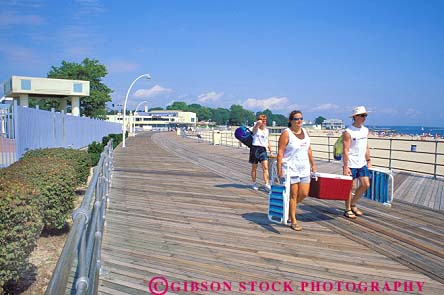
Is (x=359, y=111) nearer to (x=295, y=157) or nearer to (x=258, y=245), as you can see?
(x=295, y=157)

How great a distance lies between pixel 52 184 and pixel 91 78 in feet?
188

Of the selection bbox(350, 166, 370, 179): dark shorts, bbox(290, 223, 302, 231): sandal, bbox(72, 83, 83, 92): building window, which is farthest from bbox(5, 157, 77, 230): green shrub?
bbox(72, 83, 83, 92): building window

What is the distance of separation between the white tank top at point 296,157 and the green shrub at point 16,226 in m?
3.03

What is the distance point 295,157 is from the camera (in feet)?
16.3

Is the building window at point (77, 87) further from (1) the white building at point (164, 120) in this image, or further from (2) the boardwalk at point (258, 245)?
(1) the white building at point (164, 120)

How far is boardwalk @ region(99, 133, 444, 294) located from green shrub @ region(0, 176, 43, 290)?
802mm

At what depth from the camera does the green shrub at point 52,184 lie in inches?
208

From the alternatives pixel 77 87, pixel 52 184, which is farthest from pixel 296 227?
pixel 77 87

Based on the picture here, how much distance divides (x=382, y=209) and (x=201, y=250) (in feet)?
12.0

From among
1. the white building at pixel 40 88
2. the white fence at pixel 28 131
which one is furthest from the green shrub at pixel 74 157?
the white building at pixel 40 88

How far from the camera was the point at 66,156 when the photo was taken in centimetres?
799

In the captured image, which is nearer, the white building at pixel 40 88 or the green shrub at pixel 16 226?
the green shrub at pixel 16 226

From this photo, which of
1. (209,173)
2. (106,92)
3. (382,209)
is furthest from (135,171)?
(106,92)

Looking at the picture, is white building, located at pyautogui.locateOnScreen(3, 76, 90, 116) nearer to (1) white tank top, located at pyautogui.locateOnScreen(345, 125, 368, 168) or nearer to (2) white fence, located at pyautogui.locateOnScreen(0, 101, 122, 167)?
(2) white fence, located at pyautogui.locateOnScreen(0, 101, 122, 167)
